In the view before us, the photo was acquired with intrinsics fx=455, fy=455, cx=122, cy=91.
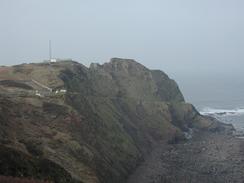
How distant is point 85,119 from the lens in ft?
192

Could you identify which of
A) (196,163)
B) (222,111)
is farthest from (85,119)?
(222,111)

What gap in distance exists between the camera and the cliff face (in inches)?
1604

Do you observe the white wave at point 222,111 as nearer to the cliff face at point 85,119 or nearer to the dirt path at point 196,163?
the cliff face at point 85,119

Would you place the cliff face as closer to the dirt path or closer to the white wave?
the dirt path

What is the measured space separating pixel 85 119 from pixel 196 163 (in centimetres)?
1644

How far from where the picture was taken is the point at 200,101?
15212 cm

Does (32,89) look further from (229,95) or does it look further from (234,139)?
(229,95)

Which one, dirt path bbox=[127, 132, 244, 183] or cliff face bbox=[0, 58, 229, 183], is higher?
cliff face bbox=[0, 58, 229, 183]

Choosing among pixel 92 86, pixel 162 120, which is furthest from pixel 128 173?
pixel 92 86

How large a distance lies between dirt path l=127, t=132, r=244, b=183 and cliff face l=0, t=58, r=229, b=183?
2201 mm

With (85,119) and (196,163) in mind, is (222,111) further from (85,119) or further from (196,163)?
(85,119)

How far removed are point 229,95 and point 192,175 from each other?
404ft

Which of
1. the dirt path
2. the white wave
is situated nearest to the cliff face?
the dirt path

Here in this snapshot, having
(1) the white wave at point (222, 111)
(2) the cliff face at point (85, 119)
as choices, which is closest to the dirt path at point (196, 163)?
(2) the cliff face at point (85, 119)
